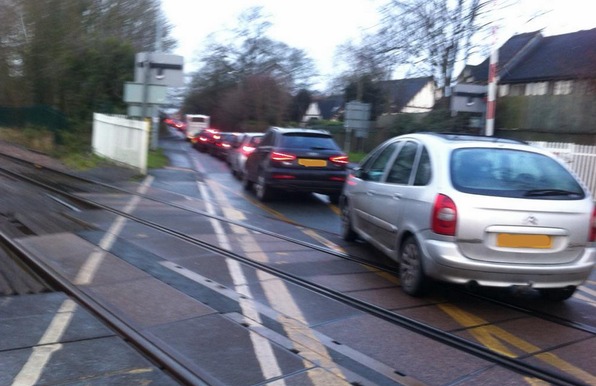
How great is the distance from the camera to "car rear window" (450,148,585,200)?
598 centimetres

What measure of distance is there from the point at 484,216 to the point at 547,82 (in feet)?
102

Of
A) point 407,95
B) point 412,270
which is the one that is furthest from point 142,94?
point 407,95

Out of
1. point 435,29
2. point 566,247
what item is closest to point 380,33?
point 435,29

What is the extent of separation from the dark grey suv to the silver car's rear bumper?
7.39 m

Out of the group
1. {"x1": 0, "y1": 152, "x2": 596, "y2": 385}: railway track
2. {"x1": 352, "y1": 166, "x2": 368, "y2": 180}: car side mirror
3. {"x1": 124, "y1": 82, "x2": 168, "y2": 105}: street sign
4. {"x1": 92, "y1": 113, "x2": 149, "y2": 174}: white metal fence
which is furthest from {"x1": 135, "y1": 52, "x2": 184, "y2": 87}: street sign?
{"x1": 352, "y1": 166, "x2": 368, "y2": 180}: car side mirror

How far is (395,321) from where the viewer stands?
18.4ft

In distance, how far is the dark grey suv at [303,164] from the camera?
1327 centimetres

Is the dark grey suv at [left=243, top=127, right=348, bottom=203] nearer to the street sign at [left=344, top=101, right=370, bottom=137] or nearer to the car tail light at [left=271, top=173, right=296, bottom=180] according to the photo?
the car tail light at [left=271, top=173, right=296, bottom=180]

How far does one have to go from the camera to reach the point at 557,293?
251 inches

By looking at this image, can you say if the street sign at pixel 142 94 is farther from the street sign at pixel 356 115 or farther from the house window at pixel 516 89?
the house window at pixel 516 89

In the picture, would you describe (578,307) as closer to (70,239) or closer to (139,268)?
(139,268)

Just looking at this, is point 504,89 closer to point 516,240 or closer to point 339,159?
point 339,159

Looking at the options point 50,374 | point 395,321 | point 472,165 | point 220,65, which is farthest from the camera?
point 220,65

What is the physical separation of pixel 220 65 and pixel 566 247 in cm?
6320
